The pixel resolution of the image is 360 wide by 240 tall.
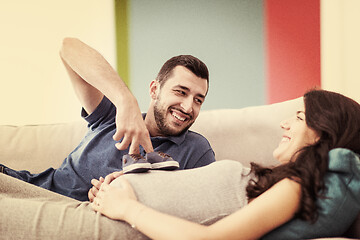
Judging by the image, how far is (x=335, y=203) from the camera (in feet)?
2.48

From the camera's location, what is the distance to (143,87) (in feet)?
7.72

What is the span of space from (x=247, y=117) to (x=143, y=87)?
37.5 inches

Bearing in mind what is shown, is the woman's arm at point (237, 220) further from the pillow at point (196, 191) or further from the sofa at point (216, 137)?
the sofa at point (216, 137)

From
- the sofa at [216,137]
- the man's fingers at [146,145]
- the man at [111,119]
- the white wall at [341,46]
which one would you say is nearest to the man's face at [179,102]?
the man at [111,119]

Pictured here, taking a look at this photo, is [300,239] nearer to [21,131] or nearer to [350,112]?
[350,112]

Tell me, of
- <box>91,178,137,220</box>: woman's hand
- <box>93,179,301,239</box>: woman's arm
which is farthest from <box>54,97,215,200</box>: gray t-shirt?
<box>93,179,301,239</box>: woman's arm

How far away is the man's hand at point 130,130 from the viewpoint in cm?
105

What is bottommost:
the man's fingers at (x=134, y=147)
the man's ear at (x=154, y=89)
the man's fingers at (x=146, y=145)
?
the man's fingers at (x=146, y=145)

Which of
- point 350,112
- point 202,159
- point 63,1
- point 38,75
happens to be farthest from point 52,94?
point 350,112

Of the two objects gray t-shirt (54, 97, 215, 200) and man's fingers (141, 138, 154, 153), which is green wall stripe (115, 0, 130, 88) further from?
man's fingers (141, 138, 154, 153)

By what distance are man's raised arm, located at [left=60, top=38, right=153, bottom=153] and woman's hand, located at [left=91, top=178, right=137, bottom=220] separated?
0.56 ft

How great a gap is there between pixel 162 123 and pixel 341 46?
52.5 inches

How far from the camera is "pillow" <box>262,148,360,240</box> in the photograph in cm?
76

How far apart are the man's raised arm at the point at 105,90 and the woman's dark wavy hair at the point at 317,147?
37 cm
